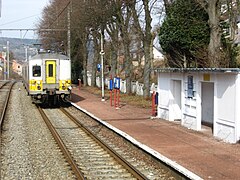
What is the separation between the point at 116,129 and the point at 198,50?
24.9 ft

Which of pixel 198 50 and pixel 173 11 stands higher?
pixel 173 11

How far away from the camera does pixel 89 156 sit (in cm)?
1146

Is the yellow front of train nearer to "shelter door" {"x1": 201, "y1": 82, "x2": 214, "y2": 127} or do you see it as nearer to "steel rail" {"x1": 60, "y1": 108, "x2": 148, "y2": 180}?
"steel rail" {"x1": 60, "y1": 108, "x2": 148, "y2": 180}

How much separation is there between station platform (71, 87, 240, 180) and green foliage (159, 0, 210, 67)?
462 cm

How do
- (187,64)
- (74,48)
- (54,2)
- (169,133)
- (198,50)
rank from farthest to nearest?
1. (74,48)
2. (54,2)
3. (187,64)
4. (198,50)
5. (169,133)

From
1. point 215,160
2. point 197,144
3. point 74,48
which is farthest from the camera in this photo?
point 74,48

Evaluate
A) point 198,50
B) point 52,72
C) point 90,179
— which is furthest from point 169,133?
point 52,72

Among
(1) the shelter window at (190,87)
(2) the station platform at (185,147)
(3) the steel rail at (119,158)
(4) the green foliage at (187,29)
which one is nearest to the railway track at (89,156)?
(3) the steel rail at (119,158)

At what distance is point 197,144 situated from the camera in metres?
12.0

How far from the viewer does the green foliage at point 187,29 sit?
67.0ft

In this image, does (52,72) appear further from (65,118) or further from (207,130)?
(207,130)

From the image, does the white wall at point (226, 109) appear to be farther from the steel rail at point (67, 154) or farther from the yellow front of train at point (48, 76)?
the yellow front of train at point (48, 76)

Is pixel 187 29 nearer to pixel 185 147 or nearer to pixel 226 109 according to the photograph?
pixel 226 109

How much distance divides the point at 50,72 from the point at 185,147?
1466 cm
